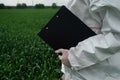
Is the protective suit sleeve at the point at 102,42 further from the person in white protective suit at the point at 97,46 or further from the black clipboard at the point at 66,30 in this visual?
the black clipboard at the point at 66,30

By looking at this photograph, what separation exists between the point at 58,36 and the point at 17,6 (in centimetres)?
6939

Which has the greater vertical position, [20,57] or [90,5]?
[90,5]

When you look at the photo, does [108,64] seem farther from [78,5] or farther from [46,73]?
[46,73]

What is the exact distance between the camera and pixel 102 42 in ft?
7.85

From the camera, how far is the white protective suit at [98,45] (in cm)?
239

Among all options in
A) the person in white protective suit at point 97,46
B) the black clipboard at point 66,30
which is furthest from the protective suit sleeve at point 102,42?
the black clipboard at point 66,30

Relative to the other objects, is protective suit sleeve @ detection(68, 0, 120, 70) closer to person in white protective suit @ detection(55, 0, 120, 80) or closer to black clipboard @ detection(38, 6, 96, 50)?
person in white protective suit @ detection(55, 0, 120, 80)

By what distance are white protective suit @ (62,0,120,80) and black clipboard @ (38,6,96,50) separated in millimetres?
49

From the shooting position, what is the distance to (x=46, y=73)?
6.93 metres

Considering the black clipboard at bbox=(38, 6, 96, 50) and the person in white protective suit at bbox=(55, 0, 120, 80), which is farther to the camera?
→ the black clipboard at bbox=(38, 6, 96, 50)

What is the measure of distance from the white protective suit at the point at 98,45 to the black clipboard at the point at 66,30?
5cm

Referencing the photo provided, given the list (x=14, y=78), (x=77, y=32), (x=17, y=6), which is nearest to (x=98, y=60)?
(x=77, y=32)

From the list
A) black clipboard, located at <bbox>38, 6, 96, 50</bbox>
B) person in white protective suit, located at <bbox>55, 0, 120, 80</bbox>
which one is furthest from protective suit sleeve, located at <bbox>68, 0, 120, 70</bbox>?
black clipboard, located at <bbox>38, 6, 96, 50</bbox>

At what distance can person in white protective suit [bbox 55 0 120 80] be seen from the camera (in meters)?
2.39
